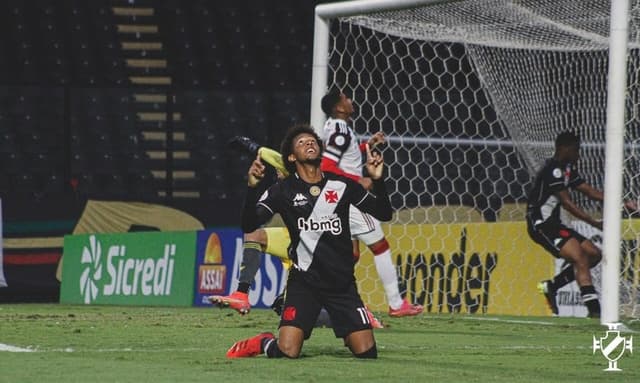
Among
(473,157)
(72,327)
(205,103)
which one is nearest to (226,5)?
(205,103)

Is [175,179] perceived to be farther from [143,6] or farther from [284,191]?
[284,191]

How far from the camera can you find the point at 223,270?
1505cm

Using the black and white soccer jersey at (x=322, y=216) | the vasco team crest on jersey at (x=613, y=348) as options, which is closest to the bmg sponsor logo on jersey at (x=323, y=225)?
the black and white soccer jersey at (x=322, y=216)

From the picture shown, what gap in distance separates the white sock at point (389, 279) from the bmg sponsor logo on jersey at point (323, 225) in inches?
127

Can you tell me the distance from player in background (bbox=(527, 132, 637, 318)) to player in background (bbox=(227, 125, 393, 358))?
4.79m

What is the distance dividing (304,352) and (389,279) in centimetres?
330

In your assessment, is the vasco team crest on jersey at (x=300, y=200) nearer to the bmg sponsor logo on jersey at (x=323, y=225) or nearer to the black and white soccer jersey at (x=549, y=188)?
the bmg sponsor logo on jersey at (x=323, y=225)

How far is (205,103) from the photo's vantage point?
68.5ft

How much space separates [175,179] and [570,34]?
913 centimetres

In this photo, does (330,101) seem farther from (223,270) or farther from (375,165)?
(223,270)

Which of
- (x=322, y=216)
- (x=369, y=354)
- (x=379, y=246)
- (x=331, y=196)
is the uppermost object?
(x=331, y=196)

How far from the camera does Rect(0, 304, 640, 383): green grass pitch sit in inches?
243

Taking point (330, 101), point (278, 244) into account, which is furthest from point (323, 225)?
point (330, 101)

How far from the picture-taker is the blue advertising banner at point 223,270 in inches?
569
